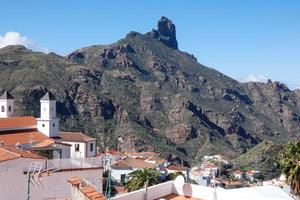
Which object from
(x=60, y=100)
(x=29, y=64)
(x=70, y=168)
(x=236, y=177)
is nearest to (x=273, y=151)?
(x=236, y=177)

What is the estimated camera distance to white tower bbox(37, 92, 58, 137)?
2249 inches

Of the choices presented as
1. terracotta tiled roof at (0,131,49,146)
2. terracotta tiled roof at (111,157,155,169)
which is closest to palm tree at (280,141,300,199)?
terracotta tiled roof at (0,131,49,146)

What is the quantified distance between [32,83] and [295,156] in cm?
13599

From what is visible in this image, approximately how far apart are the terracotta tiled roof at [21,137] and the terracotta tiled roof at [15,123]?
93 cm

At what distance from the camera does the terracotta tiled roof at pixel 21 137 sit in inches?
1917

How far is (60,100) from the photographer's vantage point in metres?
175

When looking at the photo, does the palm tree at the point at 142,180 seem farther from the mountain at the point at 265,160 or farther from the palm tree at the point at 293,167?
the mountain at the point at 265,160

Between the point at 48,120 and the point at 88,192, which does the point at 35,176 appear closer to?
the point at 88,192

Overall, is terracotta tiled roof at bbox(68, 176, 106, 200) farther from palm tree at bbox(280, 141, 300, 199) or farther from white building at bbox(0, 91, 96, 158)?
white building at bbox(0, 91, 96, 158)

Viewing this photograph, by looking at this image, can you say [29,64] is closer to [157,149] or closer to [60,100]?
[60,100]

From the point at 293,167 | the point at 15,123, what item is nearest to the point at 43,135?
the point at 15,123

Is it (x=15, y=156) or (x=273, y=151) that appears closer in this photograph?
(x=15, y=156)

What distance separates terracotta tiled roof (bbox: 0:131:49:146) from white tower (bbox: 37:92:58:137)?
2.15 m

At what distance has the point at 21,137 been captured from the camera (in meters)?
51.2
